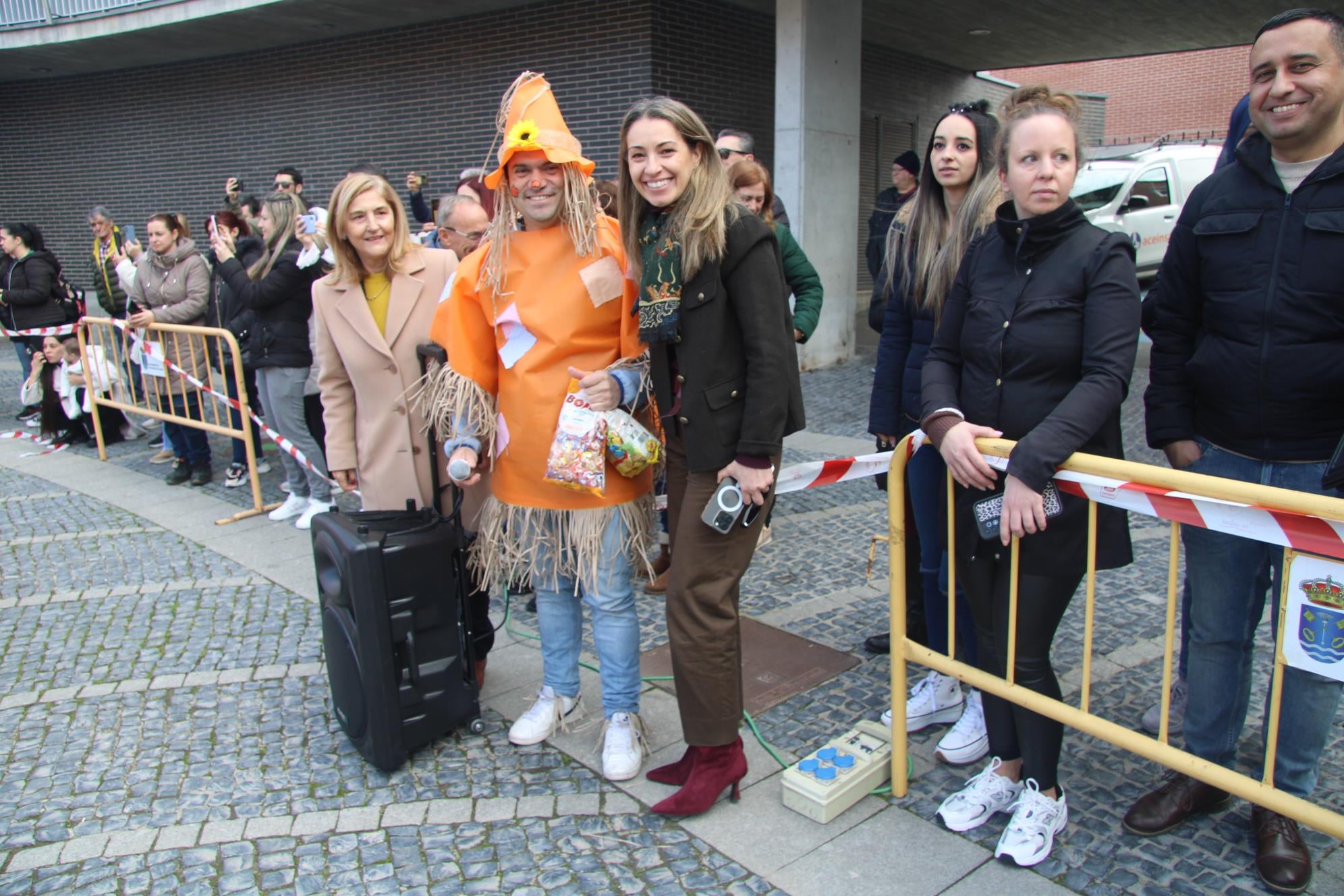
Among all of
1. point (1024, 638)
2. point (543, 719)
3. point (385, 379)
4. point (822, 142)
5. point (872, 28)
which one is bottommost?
point (543, 719)

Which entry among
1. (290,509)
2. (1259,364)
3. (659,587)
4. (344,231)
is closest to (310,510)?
(290,509)

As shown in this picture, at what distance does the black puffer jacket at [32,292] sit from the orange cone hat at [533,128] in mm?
7520

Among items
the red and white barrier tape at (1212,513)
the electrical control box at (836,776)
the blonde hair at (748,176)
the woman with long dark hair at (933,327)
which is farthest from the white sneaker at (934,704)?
the blonde hair at (748,176)

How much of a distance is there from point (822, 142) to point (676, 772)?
9.03 metres

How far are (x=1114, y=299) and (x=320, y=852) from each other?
2.58 m

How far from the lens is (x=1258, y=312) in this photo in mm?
2314

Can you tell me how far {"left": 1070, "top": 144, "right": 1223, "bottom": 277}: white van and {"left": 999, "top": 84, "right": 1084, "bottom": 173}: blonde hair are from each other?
10912 mm

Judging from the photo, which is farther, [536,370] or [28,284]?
[28,284]

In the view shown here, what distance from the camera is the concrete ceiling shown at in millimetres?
12523

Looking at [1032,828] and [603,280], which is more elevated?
[603,280]

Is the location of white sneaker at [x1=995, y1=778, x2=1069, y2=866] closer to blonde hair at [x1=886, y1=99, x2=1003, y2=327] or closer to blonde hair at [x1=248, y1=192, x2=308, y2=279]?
blonde hair at [x1=886, y1=99, x2=1003, y2=327]

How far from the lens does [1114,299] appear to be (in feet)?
7.36

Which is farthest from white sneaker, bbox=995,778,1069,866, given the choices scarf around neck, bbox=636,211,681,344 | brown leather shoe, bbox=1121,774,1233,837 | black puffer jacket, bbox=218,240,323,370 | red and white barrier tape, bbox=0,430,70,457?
red and white barrier tape, bbox=0,430,70,457

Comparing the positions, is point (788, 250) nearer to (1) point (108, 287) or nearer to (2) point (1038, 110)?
(2) point (1038, 110)
